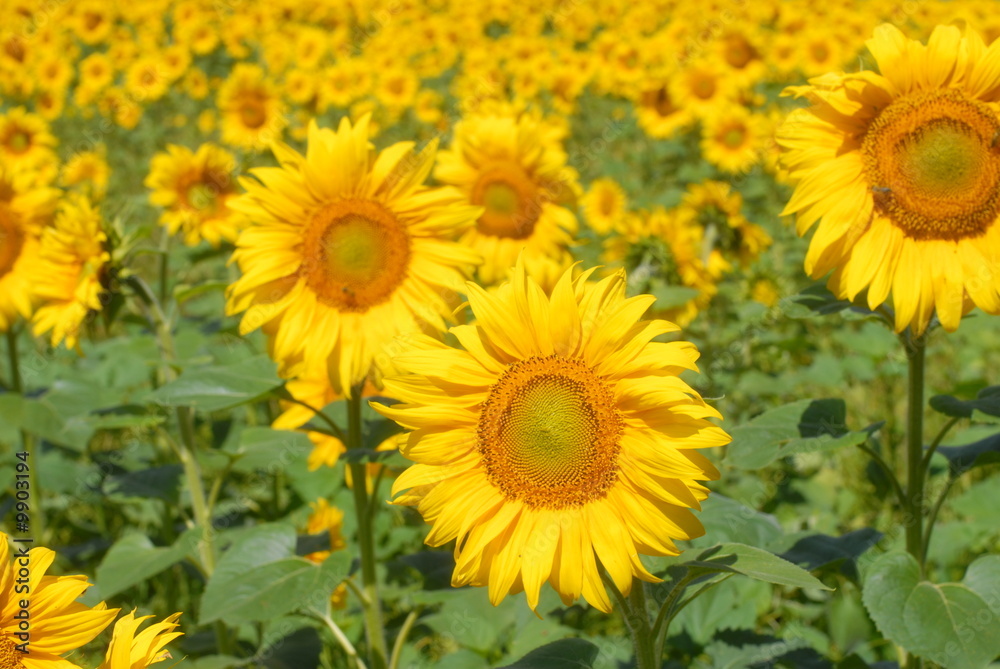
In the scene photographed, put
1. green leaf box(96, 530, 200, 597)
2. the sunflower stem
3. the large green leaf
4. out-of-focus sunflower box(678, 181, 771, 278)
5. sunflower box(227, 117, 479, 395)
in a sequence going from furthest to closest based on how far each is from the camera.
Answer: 1. out-of-focus sunflower box(678, 181, 771, 278)
2. green leaf box(96, 530, 200, 597)
3. the sunflower stem
4. sunflower box(227, 117, 479, 395)
5. the large green leaf

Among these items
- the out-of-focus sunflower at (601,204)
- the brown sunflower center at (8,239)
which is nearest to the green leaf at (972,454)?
the brown sunflower center at (8,239)

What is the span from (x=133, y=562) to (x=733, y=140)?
18.7 feet

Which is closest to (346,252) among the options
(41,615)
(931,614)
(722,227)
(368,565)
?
(368,565)

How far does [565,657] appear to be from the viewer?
6.24 ft

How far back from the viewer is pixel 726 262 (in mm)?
5070

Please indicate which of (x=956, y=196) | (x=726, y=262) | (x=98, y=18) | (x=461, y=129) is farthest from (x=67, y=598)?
(x=98, y=18)

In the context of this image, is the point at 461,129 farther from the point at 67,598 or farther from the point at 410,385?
the point at 67,598

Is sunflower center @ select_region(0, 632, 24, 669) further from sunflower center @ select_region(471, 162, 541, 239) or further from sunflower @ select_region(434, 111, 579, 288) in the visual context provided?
sunflower center @ select_region(471, 162, 541, 239)

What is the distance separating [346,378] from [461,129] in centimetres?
165

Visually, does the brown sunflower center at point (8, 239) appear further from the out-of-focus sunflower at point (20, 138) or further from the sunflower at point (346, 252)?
the out-of-focus sunflower at point (20, 138)

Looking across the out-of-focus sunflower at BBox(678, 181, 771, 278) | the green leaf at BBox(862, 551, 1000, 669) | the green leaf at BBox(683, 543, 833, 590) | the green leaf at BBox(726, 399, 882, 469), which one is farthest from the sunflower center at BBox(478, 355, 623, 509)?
the out-of-focus sunflower at BBox(678, 181, 771, 278)

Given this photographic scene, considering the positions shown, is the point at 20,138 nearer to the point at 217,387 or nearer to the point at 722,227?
the point at 722,227

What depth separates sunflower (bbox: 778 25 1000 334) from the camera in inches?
81.6

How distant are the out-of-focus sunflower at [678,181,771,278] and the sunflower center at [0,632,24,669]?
408 cm
